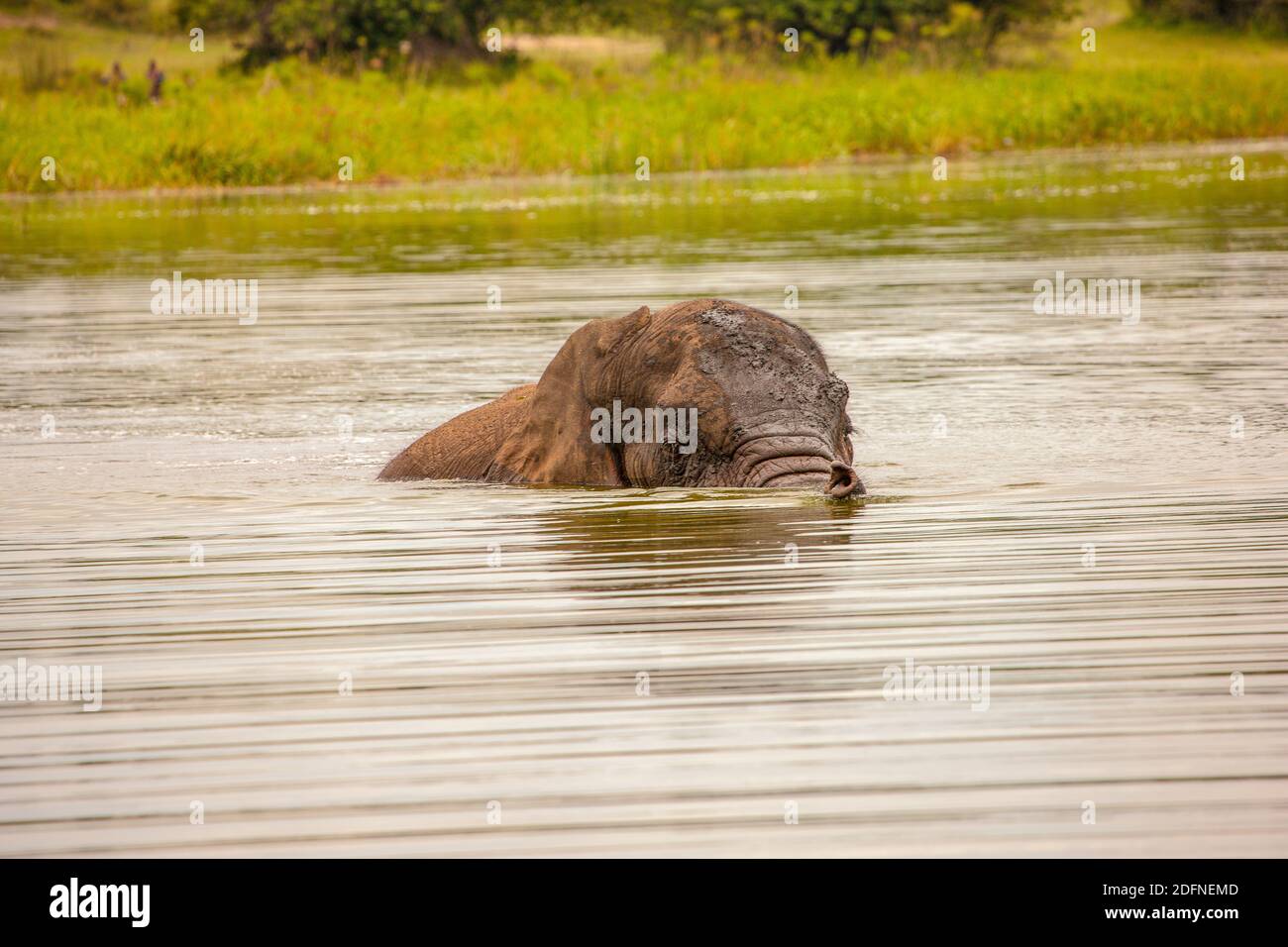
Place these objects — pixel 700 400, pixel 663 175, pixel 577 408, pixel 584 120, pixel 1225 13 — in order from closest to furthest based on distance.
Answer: pixel 700 400
pixel 577 408
pixel 663 175
pixel 584 120
pixel 1225 13

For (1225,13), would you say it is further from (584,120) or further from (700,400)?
(700,400)

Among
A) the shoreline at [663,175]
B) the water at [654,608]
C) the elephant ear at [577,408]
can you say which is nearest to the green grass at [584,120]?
the shoreline at [663,175]

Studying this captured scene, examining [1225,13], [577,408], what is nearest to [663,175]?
[577,408]

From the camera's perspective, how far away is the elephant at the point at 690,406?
443 inches

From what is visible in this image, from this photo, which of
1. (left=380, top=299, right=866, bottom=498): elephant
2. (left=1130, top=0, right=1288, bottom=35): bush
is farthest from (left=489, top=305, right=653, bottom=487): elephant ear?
(left=1130, top=0, right=1288, bottom=35): bush

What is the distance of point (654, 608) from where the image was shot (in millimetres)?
8609

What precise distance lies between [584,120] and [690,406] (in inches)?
1292

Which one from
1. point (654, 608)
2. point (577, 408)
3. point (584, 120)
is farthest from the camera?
point (584, 120)

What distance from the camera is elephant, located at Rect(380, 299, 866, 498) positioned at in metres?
11.2

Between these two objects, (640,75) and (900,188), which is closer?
(900,188)

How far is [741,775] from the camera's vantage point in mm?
6473

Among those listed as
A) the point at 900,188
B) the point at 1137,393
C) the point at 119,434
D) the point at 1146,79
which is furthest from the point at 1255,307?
the point at 1146,79

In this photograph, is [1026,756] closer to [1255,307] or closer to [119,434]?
[119,434]
